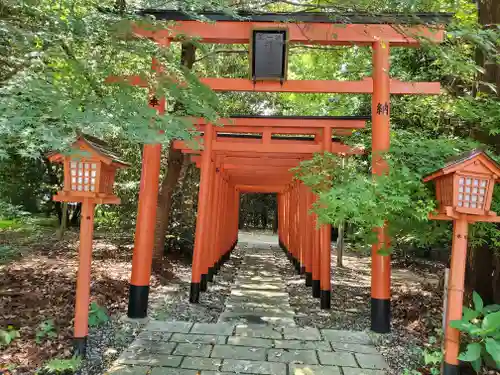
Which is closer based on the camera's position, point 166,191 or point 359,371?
point 359,371

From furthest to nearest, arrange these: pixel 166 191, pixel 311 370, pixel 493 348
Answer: pixel 166 191 < pixel 311 370 < pixel 493 348

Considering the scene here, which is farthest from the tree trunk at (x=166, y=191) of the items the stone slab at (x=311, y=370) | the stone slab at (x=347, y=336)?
the stone slab at (x=311, y=370)

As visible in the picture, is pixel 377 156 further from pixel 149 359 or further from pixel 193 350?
pixel 149 359

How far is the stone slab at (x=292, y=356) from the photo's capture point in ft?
15.3

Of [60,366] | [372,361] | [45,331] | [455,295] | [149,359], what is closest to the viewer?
[60,366]

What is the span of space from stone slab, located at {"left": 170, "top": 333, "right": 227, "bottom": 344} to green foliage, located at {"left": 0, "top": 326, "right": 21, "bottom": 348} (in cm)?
177

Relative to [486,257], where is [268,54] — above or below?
above

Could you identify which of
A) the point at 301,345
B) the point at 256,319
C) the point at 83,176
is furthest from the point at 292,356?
the point at 83,176

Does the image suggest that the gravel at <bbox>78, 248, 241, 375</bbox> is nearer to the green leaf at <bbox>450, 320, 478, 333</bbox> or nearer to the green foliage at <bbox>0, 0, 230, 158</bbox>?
the green foliage at <bbox>0, 0, 230, 158</bbox>

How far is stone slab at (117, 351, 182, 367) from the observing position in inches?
174

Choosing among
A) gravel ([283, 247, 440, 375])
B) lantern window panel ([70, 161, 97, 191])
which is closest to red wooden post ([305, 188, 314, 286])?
gravel ([283, 247, 440, 375])

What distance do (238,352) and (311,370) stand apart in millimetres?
921

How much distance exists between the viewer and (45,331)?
486 centimetres

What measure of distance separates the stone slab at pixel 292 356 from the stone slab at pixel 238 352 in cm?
11
